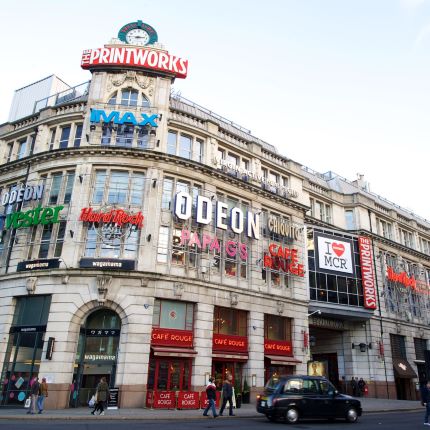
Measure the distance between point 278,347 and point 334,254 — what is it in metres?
11.5

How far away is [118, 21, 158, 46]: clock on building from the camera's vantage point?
34.0 metres

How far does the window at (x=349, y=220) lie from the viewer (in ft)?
146

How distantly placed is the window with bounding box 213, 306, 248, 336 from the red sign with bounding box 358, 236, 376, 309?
14.4m

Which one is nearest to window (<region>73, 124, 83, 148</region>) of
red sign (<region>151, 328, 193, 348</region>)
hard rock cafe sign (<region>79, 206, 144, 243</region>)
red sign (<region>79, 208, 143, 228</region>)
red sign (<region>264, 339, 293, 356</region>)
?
hard rock cafe sign (<region>79, 206, 144, 243</region>)

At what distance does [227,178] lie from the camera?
108ft

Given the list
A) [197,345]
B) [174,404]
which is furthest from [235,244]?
[174,404]

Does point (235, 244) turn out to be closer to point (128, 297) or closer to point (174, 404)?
point (128, 297)

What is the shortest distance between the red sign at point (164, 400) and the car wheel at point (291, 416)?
7.39m

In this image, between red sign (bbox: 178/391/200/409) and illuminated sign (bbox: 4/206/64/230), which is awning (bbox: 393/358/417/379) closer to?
red sign (bbox: 178/391/200/409)

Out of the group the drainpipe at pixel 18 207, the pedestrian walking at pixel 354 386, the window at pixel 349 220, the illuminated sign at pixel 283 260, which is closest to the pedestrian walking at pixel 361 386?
the pedestrian walking at pixel 354 386

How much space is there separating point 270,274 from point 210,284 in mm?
6751

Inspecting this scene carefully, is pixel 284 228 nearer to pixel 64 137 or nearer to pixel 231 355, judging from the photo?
pixel 231 355

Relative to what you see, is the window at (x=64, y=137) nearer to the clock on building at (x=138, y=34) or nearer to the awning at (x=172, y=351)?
the clock on building at (x=138, y=34)

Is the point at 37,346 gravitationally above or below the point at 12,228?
below
